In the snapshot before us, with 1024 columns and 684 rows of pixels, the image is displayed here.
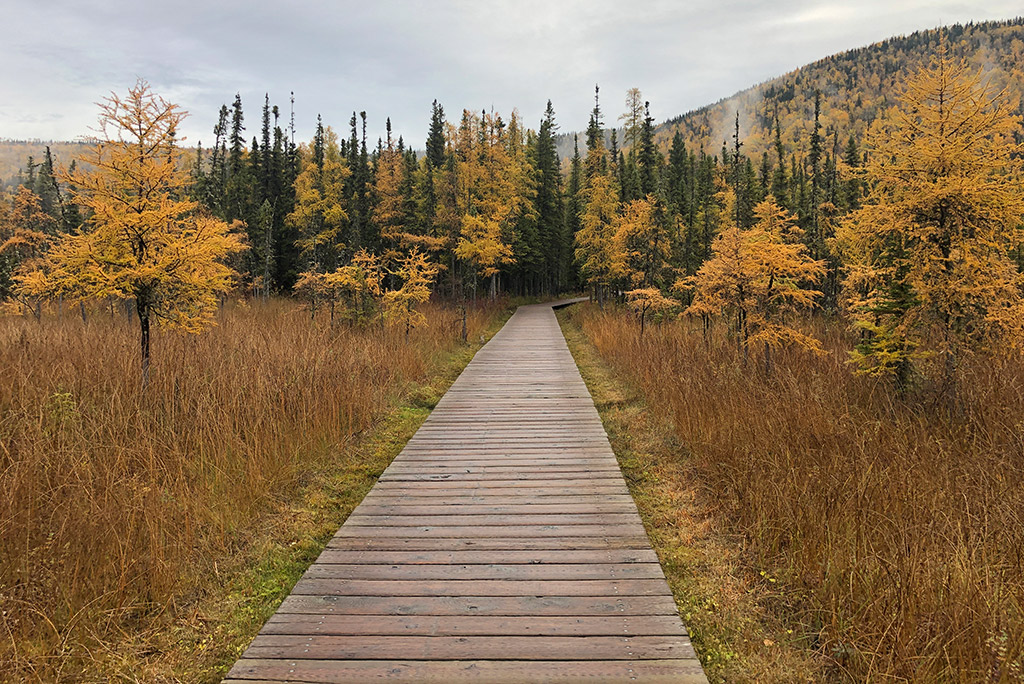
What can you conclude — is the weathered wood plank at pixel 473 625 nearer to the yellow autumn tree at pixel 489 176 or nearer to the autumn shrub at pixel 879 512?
the autumn shrub at pixel 879 512

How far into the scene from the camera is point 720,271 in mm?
8438

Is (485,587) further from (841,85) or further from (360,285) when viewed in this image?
(841,85)

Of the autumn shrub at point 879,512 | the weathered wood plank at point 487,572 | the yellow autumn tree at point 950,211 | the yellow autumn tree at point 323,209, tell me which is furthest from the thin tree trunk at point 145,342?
the yellow autumn tree at point 323,209

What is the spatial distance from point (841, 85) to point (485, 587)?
669 feet

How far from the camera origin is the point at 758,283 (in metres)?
8.42

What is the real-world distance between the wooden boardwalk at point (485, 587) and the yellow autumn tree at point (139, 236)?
3.58 meters

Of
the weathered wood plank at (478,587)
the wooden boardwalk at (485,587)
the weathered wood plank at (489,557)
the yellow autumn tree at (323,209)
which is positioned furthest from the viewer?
the yellow autumn tree at (323,209)

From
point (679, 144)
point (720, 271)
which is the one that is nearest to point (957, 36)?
point (679, 144)

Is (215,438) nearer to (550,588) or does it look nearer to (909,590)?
(550,588)

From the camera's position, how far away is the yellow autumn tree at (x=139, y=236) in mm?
5781

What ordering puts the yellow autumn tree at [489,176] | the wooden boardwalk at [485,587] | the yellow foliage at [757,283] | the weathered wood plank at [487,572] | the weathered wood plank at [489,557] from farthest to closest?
the yellow autumn tree at [489,176]
the yellow foliage at [757,283]
the weathered wood plank at [489,557]
the weathered wood plank at [487,572]
the wooden boardwalk at [485,587]

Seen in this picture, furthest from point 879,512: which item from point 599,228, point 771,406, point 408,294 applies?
point 599,228

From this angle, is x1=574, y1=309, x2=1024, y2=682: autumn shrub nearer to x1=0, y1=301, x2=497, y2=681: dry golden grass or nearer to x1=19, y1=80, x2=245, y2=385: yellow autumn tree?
x1=0, y1=301, x2=497, y2=681: dry golden grass

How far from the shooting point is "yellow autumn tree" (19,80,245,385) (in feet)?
19.0
